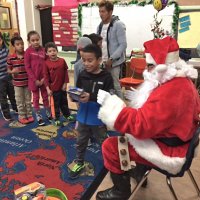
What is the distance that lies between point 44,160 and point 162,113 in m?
1.35

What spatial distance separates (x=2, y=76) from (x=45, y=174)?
140cm

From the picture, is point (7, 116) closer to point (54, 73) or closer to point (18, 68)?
point (18, 68)

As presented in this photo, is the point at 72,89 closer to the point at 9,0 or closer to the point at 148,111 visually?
the point at 148,111

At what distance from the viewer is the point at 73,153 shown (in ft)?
7.20

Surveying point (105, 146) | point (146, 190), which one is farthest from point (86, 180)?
point (105, 146)

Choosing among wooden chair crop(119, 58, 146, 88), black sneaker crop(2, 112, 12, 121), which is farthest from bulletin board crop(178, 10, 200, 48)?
Result: black sneaker crop(2, 112, 12, 121)

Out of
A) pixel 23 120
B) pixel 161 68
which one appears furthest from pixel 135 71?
pixel 161 68

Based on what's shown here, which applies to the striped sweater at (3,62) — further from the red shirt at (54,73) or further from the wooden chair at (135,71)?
the wooden chair at (135,71)

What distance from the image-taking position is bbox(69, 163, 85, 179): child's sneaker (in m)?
1.86

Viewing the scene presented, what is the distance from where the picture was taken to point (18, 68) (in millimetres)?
2670

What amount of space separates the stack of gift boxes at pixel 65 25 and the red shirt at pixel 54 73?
2.89 m

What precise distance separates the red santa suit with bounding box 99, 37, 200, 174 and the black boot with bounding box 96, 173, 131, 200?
19cm

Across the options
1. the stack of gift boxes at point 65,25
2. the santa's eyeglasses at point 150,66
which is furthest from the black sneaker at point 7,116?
the stack of gift boxes at point 65,25

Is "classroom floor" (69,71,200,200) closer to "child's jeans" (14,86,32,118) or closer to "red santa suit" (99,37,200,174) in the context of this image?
"red santa suit" (99,37,200,174)
